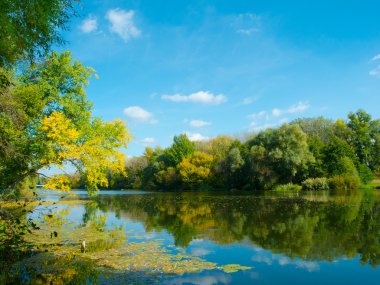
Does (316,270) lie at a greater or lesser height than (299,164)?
lesser

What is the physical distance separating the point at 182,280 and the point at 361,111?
76741mm

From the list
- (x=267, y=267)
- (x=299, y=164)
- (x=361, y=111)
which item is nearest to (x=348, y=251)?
(x=267, y=267)

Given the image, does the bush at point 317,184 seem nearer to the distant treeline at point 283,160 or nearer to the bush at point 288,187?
the distant treeline at point 283,160

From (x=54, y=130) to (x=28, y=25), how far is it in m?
5.47

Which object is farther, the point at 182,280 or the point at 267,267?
the point at 267,267

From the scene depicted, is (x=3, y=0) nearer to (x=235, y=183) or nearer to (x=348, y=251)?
(x=348, y=251)

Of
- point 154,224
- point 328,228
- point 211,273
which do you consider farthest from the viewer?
point 154,224

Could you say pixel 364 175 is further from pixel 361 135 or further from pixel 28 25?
pixel 28 25

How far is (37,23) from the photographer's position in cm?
834

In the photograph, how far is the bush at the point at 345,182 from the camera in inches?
2188

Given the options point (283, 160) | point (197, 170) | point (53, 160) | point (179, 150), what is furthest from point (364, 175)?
point (53, 160)

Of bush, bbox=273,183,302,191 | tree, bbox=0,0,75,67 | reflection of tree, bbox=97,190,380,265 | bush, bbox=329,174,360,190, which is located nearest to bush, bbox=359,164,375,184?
bush, bbox=329,174,360,190

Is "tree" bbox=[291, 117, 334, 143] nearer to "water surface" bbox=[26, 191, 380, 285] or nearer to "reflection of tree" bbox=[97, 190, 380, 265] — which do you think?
"reflection of tree" bbox=[97, 190, 380, 265]

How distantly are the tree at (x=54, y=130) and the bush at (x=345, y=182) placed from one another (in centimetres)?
4628
